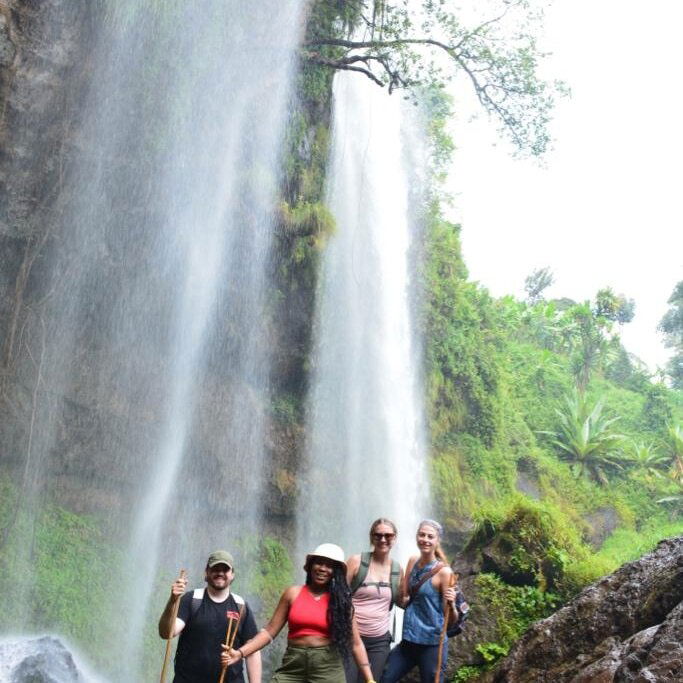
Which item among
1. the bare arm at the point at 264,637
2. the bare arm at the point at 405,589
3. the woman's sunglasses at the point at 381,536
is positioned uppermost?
the woman's sunglasses at the point at 381,536

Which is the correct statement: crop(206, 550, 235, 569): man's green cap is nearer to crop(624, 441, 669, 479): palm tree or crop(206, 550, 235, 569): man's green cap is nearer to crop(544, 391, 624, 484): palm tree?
crop(544, 391, 624, 484): palm tree

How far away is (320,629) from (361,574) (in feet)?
2.26

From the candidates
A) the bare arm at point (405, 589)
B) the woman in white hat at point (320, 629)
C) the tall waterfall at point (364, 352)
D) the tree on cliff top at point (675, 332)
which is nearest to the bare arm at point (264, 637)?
the woman in white hat at point (320, 629)

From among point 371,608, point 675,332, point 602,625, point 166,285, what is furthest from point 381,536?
point 675,332

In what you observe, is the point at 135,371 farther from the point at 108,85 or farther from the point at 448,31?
the point at 448,31

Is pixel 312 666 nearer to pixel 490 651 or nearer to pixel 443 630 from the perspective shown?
pixel 443 630

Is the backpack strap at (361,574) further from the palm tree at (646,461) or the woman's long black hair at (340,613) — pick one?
the palm tree at (646,461)

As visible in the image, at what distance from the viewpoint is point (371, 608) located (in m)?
4.90

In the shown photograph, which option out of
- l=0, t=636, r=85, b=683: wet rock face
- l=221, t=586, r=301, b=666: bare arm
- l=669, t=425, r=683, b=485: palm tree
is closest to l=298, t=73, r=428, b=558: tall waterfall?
l=0, t=636, r=85, b=683: wet rock face

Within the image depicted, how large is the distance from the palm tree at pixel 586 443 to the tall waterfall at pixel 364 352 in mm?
8802

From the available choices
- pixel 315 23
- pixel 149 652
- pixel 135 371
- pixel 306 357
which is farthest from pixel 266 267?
pixel 149 652

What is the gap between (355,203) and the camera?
56.1ft

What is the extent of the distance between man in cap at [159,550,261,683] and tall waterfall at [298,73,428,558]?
980 cm

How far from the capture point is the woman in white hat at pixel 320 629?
4.23 meters
